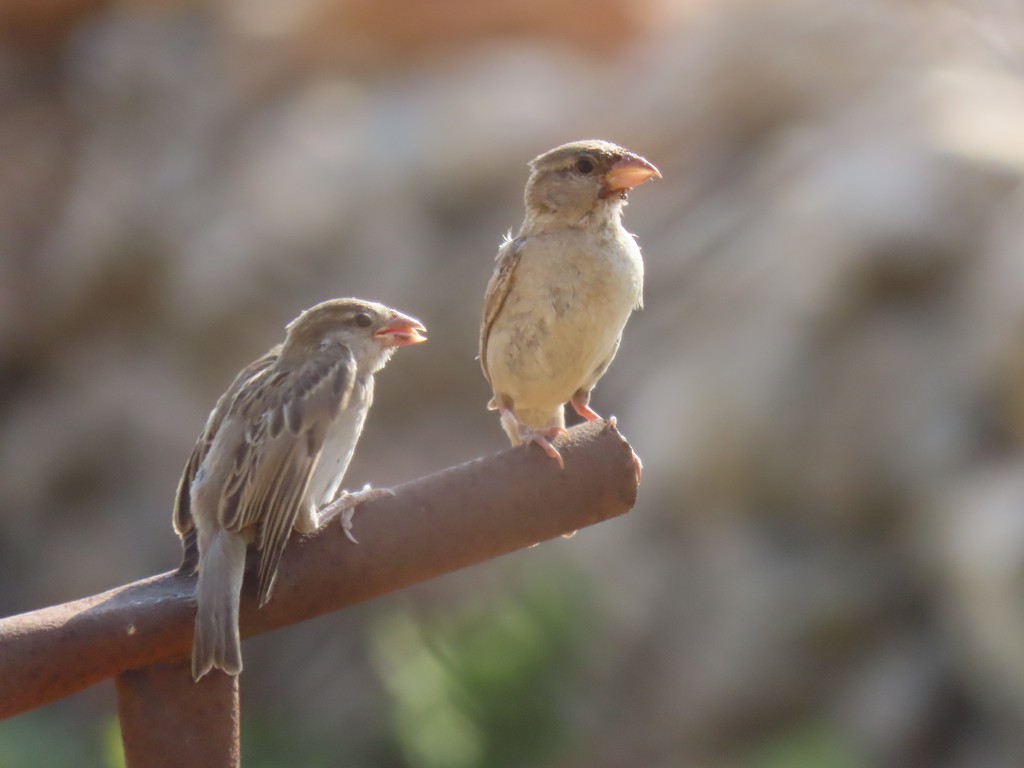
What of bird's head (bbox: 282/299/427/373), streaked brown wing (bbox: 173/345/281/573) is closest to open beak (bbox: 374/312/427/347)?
bird's head (bbox: 282/299/427/373)

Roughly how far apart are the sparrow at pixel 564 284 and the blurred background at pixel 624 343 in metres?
2.09

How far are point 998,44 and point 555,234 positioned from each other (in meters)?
8.17

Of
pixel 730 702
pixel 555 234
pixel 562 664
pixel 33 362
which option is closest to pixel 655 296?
pixel 730 702

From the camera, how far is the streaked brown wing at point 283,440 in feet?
9.42

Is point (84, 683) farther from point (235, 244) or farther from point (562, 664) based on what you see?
point (235, 244)

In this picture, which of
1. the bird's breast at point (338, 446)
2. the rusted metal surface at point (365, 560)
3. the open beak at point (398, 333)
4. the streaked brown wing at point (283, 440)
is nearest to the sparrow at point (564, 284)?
the open beak at point (398, 333)

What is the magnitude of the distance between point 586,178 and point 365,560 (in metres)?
2.12

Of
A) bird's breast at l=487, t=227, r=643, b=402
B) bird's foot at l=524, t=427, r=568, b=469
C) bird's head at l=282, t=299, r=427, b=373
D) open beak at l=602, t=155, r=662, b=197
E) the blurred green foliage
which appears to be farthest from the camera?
the blurred green foliage

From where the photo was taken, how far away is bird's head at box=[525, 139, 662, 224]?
413 centimetres

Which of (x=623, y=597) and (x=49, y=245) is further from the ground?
(x=49, y=245)

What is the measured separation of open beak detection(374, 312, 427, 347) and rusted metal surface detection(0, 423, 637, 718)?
42.8 inches

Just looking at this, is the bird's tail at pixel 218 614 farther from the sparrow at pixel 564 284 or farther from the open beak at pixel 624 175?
the open beak at pixel 624 175

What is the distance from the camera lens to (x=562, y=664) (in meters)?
6.81

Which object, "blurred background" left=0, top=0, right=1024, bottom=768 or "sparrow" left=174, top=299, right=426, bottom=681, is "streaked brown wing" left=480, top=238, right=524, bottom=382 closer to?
"sparrow" left=174, top=299, right=426, bottom=681
